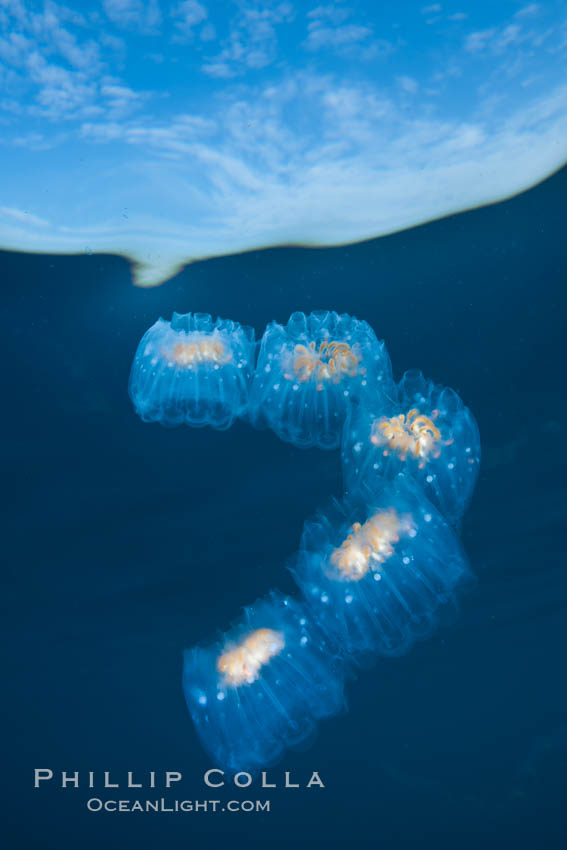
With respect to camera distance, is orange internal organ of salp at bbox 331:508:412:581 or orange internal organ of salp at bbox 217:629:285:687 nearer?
orange internal organ of salp at bbox 331:508:412:581

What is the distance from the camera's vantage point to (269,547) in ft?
41.7

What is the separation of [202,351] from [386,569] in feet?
10.3

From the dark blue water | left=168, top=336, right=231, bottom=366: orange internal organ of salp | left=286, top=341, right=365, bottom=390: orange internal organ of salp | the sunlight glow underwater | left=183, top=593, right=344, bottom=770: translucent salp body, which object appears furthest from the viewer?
the dark blue water

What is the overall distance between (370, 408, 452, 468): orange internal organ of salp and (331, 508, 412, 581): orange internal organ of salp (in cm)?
67

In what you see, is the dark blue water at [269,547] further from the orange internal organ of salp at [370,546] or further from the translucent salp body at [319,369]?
the orange internal organ of salp at [370,546]

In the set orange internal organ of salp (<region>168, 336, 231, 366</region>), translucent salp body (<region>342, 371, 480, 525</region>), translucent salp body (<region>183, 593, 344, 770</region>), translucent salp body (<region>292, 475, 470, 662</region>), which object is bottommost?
translucent salp body (<region>183, 593, 344, 770</region>)

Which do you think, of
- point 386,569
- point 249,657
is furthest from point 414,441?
point 249,657

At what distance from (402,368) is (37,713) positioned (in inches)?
931

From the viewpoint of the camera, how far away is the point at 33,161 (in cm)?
530

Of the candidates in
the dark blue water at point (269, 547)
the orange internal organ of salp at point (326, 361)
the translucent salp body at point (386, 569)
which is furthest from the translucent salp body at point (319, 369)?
the dark blue water at point (269, 547)

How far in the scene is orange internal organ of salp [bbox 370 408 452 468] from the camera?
614cm

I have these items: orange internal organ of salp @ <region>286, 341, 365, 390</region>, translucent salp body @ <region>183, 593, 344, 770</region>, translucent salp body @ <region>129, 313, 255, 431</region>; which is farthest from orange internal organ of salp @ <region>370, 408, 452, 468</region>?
translucent salp body @ <region>183, 593, 344, 770</region>

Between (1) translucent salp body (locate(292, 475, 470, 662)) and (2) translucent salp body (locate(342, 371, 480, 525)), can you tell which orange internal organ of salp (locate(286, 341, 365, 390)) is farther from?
(1) translucent salp body (locate(292, 475, 470, 662))

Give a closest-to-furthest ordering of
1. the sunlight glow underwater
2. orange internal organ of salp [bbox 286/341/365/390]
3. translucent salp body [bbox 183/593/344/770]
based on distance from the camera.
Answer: orange internal organ of salp [bbox 286/341/365/390]
the sunlight glow underwater
translucent salp body [bbox 183/593/344/770]
